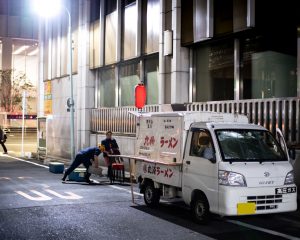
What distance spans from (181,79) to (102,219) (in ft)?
31.4

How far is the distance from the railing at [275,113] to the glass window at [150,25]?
5646 mm

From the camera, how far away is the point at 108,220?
31.0ft

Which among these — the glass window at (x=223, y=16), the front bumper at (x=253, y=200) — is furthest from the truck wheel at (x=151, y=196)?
the glass window at (x=223, y=16)

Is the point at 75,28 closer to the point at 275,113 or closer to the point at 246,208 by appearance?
the point at 275,113

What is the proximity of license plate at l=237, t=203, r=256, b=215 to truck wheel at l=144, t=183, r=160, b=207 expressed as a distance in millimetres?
2970

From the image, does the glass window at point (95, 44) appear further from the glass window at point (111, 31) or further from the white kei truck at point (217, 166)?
the white kei truck at point (217, 166)

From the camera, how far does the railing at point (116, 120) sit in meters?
21.0

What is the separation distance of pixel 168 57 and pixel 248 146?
9782mm

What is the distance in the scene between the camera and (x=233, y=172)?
28.1 feet

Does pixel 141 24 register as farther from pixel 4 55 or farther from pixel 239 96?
pixel 4 55

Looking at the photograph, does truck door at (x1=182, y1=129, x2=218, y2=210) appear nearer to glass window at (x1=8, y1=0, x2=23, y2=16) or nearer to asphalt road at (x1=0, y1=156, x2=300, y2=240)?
asphalt road at (x1=0, y1=156, x2=300, y2=240)

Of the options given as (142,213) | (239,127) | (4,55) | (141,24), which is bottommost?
(142,213)

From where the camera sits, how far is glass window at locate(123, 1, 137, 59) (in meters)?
21.7

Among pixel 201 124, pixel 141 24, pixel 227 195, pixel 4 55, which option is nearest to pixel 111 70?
pixel 141 24
